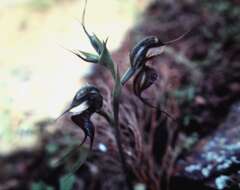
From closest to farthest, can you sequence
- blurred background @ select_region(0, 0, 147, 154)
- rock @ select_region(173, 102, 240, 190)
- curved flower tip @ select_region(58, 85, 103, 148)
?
curved flower tip @ select_region(58, 85, 103, 148)
rock @ select_region(173, 102, 240, 190)
blurred background @ select_region(0, 0, 147, 154)

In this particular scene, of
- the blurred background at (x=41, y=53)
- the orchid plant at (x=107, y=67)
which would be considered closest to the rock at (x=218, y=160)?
the orchid plant at (x=107, y=67)

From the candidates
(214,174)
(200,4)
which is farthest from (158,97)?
(200,4)

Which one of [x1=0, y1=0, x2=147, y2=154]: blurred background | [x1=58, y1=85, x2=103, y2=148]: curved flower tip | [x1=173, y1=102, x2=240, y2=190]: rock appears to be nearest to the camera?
[x1=58, y1=85, x2=103, y2=148]: curved flower tip

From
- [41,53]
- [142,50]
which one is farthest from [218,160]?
[41,53]

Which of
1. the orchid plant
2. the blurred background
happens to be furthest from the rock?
the blurred background

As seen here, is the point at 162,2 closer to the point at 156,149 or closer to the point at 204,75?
the point at 204,75

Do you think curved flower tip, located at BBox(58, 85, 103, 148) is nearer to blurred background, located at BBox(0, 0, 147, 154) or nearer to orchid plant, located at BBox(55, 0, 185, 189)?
orchid plant, located at BBox(55, 0, 185, 189)

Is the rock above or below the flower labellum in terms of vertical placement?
below

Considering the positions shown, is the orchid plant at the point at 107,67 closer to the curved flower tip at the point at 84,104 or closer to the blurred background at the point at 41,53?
the curved flower tip at the point at 84,104

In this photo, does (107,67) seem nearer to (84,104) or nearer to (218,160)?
(84,104)
